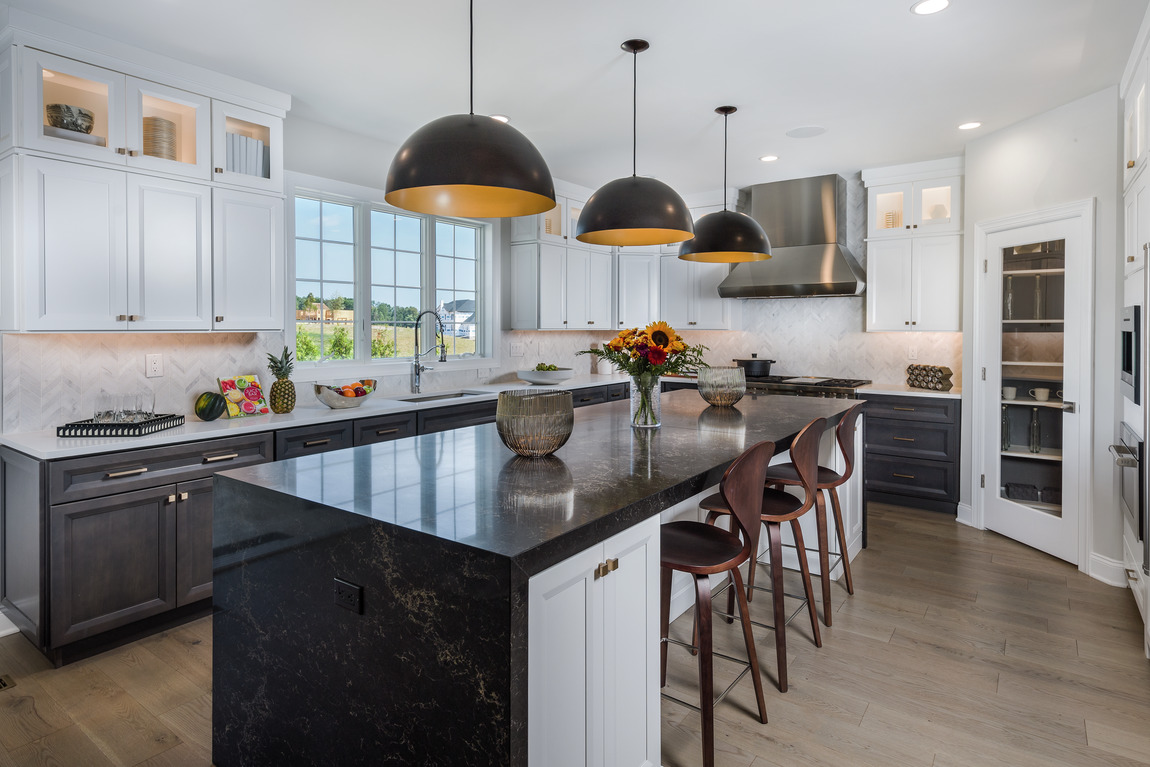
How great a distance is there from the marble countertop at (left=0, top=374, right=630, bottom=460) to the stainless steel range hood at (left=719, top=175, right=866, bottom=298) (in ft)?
8.76

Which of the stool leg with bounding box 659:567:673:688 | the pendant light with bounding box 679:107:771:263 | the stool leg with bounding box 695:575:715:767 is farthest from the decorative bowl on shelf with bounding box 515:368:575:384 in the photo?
the stool leg with bounding box 695:575:715:767

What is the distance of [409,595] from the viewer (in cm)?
139

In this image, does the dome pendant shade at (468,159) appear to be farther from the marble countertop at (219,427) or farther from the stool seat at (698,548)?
the marble countertop at (219,427)

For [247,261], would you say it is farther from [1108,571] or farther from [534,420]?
[1108,571]

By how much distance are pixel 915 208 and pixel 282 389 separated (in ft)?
15.8

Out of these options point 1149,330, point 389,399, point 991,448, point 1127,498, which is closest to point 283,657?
point 389,399

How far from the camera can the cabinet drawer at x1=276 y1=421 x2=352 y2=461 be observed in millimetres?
3334

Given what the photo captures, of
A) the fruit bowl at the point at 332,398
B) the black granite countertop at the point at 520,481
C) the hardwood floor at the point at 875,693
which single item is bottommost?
the hardwood floor at the point at 875,693

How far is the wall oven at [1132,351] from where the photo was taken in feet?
9.38

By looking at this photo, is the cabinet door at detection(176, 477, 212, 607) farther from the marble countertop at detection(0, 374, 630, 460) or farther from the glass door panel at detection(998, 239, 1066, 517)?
the glass door panel at detection(998, 239, 1066, 517)

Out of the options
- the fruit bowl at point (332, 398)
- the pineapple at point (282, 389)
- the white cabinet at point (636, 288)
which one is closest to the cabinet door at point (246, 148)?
the pineapple at point (282, 389)

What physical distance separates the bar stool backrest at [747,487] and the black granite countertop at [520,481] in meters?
0.08

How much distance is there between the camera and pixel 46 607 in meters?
2.61

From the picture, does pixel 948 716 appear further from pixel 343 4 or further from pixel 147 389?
pixel 147 389
